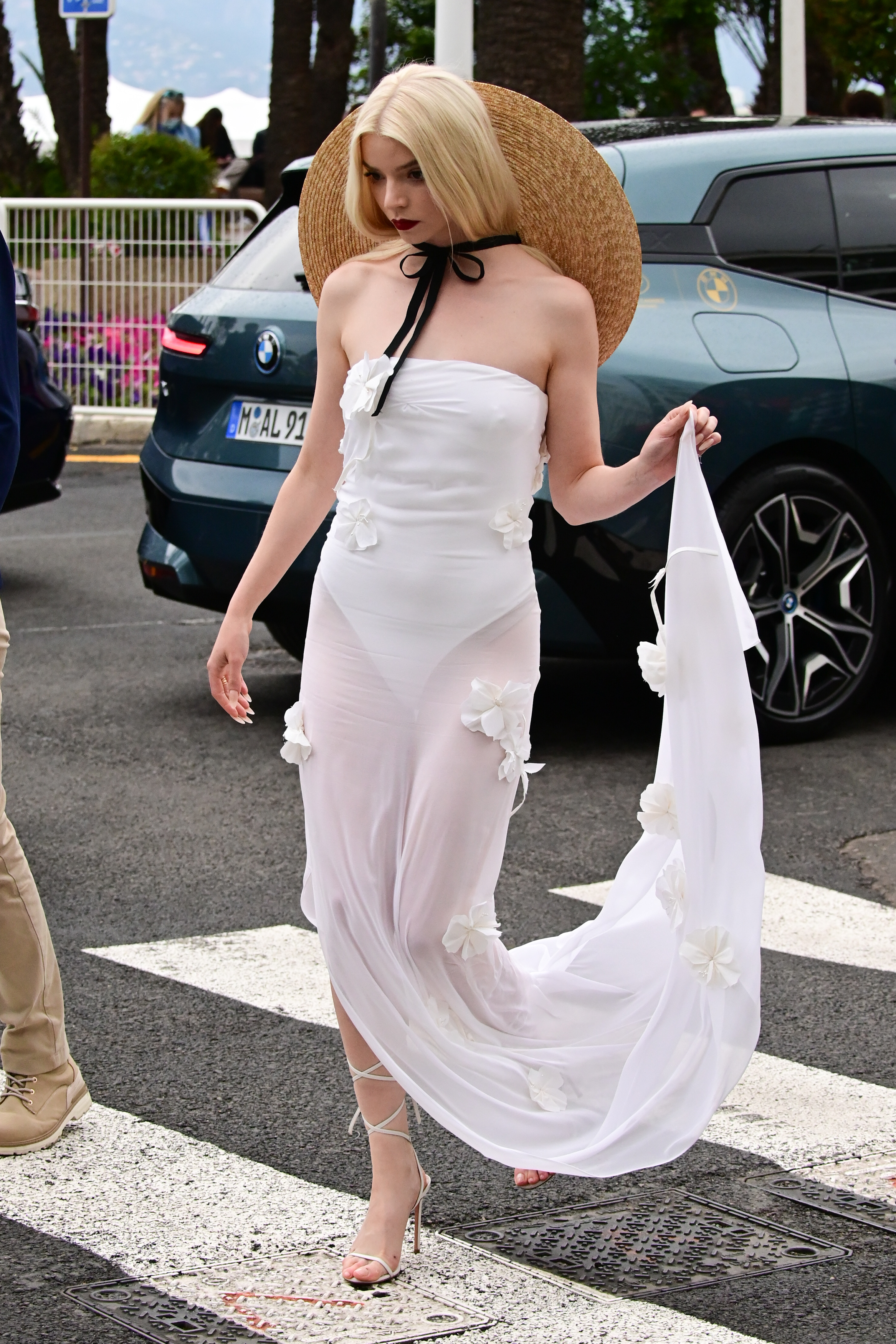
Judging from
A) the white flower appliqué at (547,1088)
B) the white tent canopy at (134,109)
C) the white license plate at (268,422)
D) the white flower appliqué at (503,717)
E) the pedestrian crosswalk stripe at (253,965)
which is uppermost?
the white flower appliqué at (503,717)

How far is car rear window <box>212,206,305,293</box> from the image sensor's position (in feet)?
21.6

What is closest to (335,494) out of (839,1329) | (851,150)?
(839,1329)

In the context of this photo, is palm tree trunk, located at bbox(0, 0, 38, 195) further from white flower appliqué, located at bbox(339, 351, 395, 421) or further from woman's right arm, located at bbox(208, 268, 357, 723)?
white flower appliqué, located at bbox(339, 351, 395, 421)

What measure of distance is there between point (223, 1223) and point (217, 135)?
995 inches

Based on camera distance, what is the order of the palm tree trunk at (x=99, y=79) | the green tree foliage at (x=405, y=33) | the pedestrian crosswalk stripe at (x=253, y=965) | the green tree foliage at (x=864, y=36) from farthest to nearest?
1. the green tree foliage at (x=405, y=33)
2. the palm tree trunk at (x=99, y=79)
3. the green tree foliage at (x=864, y=36)
4. the pedestrian crosswalk stripe at (x=253, y=965)

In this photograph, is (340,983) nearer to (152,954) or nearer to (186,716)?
(152,954)

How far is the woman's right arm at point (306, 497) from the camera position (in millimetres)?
3217

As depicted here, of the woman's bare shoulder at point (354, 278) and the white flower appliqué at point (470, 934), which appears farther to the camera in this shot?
the woman's bare shoulder at point (354, 278)

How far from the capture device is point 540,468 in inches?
125

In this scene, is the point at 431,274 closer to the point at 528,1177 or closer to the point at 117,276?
the point at 528,1177

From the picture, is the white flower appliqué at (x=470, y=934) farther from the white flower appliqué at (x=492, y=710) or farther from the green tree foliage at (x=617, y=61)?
the green tree foliage at (x=617, y=61)

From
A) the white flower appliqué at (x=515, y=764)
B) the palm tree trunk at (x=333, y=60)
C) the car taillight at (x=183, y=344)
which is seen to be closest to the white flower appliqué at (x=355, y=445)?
the white flower appliqué at (x=515, y=764)

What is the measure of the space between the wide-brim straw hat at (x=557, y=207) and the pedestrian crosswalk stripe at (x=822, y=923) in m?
1.66

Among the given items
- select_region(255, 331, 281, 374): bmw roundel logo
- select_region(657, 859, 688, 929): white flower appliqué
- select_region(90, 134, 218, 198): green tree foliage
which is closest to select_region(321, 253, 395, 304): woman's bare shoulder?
select_region(657, 859, 688, 929): white flower appliqué
